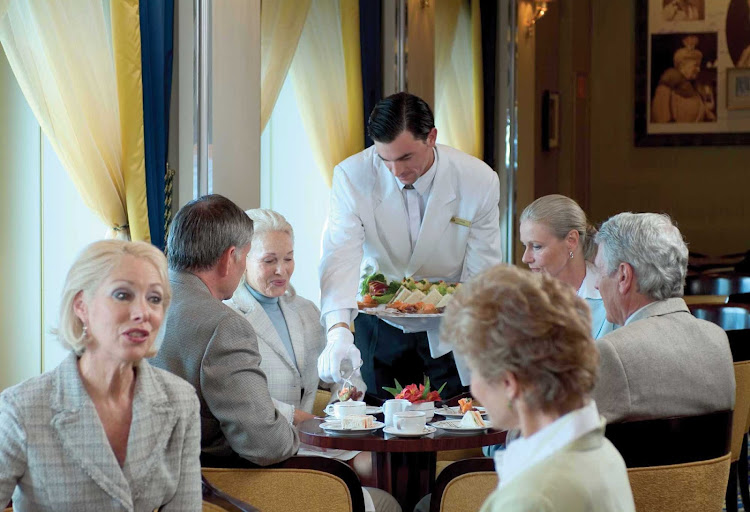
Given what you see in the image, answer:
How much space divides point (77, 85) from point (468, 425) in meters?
2.08

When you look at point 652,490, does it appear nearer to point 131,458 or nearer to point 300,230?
point 131,458

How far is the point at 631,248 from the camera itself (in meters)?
2.41

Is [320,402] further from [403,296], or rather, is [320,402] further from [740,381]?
[740,381]

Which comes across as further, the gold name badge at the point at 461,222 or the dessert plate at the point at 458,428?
the gold name badge at the point at 461,222

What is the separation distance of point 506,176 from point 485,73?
79cm

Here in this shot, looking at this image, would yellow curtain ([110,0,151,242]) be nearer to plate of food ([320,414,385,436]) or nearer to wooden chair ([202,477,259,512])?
plate of food ([320,414,385,436])

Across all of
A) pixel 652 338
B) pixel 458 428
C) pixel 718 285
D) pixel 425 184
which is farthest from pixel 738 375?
pixel 718 285

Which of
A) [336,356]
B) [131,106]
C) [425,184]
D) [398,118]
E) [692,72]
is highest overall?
[692,72]

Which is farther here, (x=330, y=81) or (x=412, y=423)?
(x=330, y=81)

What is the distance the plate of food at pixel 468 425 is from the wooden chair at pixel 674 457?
61 cm

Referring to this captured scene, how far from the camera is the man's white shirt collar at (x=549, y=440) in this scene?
4.22ft

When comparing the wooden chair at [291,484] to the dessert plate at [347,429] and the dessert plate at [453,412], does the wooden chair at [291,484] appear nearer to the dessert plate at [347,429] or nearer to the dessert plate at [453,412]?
the dessert plate at [347,429]

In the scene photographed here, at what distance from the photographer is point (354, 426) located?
2.78m

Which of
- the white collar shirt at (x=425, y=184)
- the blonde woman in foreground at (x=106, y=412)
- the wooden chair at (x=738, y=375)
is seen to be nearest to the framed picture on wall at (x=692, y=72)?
the wooden chair at (x=738, y=375)
